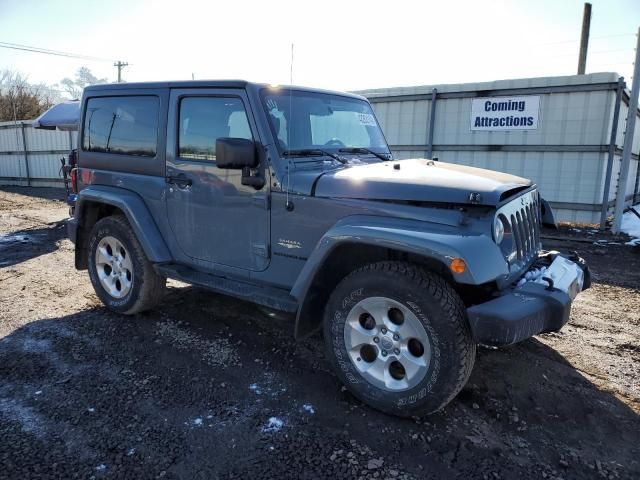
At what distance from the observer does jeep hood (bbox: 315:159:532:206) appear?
2822 millimetres

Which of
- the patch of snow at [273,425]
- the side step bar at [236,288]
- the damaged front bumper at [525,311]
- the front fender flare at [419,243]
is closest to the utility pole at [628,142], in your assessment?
the damaged front bumper at [525,311]

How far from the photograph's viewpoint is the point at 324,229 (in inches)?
126

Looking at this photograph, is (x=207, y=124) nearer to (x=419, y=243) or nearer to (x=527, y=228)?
(x=419, y=243)

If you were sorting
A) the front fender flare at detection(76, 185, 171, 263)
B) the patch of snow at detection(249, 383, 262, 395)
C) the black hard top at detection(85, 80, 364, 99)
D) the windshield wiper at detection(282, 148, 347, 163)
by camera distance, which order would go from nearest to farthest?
the patch of snow at detection(249, 383, 262, 395) < the windshield wiper at detection(282, 148, 347, 163) < the black hard top at detection(85, 80, 364, 99) < the front fender flare at detection(76, 185, 171, 263)

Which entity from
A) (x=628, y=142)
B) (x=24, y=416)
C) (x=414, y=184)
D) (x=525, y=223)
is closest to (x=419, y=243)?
(x=414, y=184)

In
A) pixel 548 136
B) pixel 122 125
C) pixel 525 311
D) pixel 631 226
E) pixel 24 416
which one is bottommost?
pixel 24 416

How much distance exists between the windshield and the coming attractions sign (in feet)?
23.0

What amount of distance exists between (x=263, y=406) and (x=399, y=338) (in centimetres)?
99

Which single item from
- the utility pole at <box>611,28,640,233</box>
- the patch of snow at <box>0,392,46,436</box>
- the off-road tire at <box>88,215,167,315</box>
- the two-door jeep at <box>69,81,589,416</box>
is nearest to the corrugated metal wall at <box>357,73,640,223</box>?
the utility pole at <box>611,28,640,233</box>

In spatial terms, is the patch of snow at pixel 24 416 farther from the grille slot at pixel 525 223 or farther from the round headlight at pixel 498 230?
the grille slot at pixel 525 223

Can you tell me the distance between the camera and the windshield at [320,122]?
11.6ft

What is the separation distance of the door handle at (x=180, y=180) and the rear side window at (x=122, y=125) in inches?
13.4

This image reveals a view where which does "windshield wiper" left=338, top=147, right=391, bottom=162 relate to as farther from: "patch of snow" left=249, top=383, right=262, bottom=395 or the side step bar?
"patch of snow" left=249, top=383, right=262, bottom=395

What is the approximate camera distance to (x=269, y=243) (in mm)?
3506
